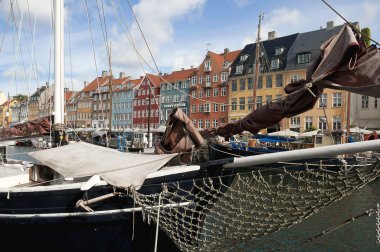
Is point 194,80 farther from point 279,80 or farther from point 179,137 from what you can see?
point 179,137

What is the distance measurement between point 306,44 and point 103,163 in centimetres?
4712

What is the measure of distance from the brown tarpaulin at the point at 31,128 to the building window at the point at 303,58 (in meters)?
42.3

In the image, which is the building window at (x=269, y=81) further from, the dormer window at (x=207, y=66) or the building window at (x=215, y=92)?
the dormer window at (x=207, y=66)

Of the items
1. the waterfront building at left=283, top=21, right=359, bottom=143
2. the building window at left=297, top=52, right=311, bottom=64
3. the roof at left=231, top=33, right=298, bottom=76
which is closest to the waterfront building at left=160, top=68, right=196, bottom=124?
the roof at left=231, top=33, right=298, bottom=76

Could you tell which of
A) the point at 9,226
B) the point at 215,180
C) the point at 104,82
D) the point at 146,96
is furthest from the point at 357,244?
the point at 104,82

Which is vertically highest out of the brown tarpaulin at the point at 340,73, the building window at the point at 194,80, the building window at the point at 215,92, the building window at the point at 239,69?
the building window at the point at 239,69

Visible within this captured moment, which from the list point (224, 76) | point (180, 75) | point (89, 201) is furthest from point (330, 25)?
point (89, 201)

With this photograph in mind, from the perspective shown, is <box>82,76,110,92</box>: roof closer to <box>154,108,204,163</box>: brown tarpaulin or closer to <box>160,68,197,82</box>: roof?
<box>160,68,197,82</box>: roof

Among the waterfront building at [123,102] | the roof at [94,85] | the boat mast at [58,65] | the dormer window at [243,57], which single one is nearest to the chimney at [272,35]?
the dormer window at [243,57]

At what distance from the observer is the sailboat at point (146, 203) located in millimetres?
5773

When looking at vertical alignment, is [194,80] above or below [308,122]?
above

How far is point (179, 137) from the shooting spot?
6.84 m

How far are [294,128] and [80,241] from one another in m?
44.5

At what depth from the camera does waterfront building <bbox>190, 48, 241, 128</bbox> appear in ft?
189
